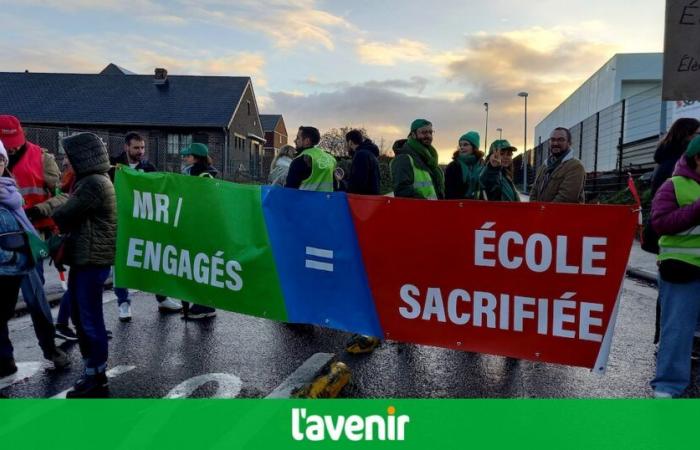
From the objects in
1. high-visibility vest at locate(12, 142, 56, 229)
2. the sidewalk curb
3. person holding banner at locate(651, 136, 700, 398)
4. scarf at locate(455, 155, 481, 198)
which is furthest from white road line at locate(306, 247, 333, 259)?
the sidewalk curb

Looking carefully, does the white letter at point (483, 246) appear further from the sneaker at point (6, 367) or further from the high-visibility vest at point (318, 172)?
the sneaker at point (6, 367)

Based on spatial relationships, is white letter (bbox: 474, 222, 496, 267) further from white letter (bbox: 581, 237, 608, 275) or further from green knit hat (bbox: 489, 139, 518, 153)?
green knit hat (bbox: 489, 139, 518, 153)

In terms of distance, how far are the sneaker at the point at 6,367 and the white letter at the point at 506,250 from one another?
12.3 feet

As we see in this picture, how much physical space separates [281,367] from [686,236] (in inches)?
124

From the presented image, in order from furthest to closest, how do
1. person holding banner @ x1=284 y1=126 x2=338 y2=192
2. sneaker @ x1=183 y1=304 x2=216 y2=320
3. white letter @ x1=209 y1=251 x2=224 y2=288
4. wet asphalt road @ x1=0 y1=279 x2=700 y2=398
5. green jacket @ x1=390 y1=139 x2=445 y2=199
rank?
sneaker @ x1=183 y1=304 x2=216 y2=320
person holding banner @ x1=284 y1=126 x2=338 y2=192
green jacket @ x1=390 y1=139 x2=445 y2=199
white letter @ x1=209 y1=251 x2=224 y2=288
wet asphalt road @ x1=0 y1=279 x2=700 y2=398

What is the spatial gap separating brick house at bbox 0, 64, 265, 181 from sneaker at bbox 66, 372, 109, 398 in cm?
3722

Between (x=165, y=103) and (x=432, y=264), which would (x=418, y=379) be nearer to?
(x=432, y=264)

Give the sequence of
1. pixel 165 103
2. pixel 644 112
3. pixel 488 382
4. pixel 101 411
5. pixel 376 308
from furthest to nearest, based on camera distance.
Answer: pixel 165 103 → pixel 644 112 → pixel 488 382 → pixel 376 308 → pixel 101 411

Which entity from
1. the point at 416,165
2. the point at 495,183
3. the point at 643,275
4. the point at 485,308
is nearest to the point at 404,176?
the point at 416,165

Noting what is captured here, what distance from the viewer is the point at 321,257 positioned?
4531mm

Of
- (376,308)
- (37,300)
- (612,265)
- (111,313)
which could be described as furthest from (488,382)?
(111,313)

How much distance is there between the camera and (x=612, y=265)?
3.66m

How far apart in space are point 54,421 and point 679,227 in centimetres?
409

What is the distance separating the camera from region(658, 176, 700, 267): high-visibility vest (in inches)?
149
